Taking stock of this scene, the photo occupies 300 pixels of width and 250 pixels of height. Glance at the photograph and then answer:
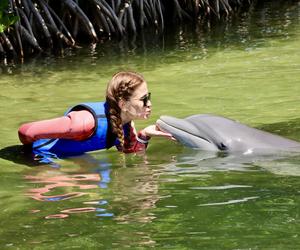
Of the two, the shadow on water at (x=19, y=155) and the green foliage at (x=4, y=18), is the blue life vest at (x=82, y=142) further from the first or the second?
the green foliage at (x=4, y=18)

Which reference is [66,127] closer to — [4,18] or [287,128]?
[287,128]

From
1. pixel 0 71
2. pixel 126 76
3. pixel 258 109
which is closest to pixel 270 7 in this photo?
pixel 0 71

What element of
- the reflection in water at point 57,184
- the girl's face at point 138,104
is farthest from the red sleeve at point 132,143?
the reflection in water at point 57,184

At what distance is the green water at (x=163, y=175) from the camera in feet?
11.8

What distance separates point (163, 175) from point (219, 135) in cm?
86

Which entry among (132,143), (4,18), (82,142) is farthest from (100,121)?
(4,18)

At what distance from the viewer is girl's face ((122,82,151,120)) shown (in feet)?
17.5

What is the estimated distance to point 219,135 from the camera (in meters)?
5.71

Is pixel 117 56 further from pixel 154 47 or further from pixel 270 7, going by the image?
pixel 270 7

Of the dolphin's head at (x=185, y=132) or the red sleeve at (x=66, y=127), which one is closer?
the red sleeve at (x=66, y=127)

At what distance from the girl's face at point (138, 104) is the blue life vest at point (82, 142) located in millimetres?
181

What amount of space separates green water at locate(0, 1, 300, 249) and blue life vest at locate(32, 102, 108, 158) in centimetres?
10

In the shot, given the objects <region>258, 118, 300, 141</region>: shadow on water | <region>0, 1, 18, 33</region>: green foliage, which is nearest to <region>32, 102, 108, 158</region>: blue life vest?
<region>258, 118, 300, 141</region>: shadow on water

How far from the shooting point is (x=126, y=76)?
531cm
